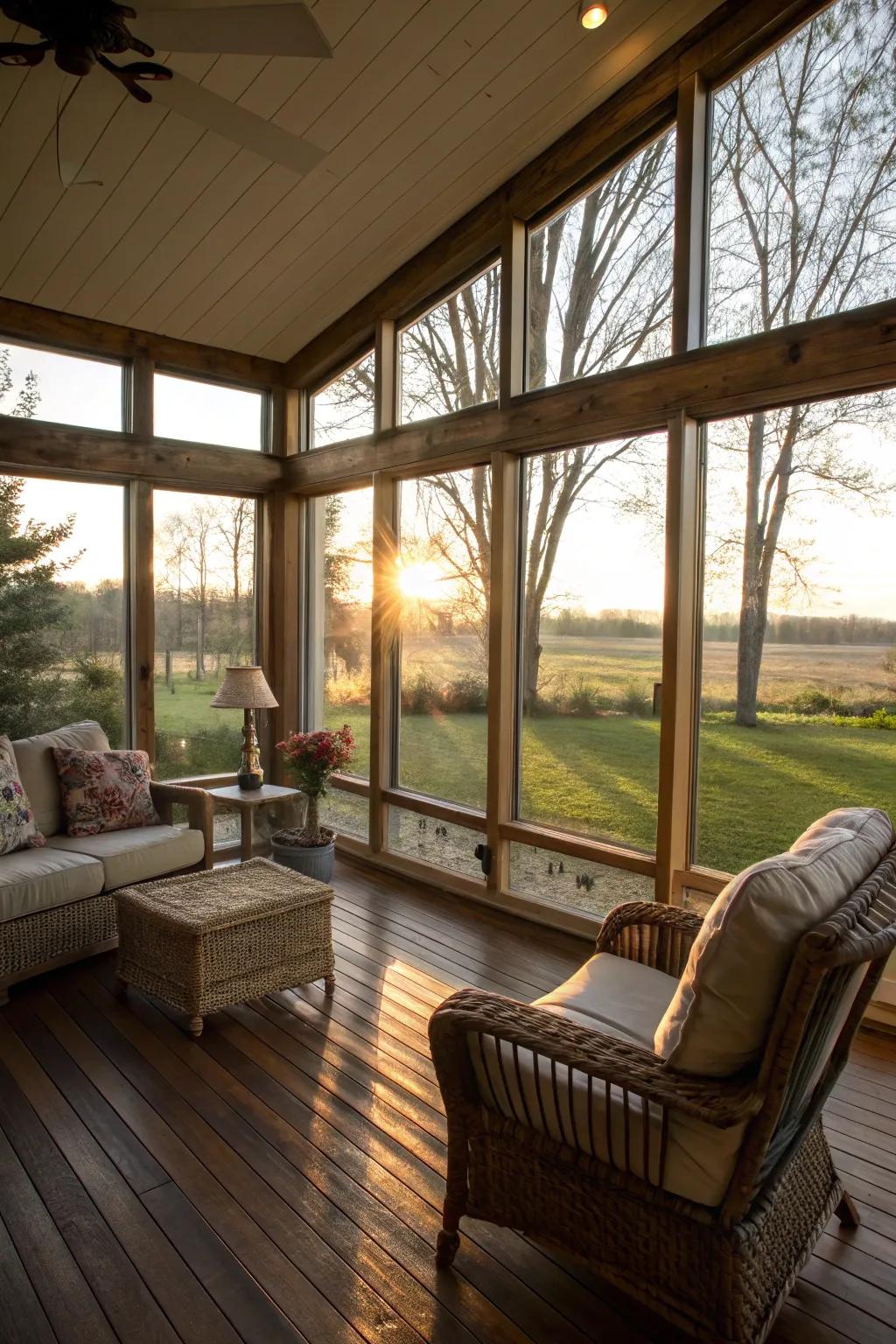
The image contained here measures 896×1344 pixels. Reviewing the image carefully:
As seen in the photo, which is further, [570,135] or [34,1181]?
[570,135]

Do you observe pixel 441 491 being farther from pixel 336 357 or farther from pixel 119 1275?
pixel 119 1275

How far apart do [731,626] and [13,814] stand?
10.7 feet

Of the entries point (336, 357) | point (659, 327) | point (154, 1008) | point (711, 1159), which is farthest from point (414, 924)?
point (336, 357)

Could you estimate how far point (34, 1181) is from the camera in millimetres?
2289

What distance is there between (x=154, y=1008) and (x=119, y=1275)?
4.76 feet

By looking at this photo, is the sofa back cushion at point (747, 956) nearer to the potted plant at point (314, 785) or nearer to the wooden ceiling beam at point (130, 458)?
the potted plant at point (314, 785)

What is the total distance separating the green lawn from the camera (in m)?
3.30

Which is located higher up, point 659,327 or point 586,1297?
point 659,327

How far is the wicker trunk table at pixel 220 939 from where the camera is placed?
10.1ft

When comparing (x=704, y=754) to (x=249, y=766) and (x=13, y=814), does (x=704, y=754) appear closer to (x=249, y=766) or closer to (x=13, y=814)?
(x=249, y=766)

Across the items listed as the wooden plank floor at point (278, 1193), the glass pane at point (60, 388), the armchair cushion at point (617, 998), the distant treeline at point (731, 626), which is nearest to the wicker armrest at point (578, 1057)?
the armchair cushion at point (617, 998)

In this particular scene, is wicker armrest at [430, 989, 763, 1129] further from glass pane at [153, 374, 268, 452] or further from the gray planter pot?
glass pane at [153, 374, 268, 452]

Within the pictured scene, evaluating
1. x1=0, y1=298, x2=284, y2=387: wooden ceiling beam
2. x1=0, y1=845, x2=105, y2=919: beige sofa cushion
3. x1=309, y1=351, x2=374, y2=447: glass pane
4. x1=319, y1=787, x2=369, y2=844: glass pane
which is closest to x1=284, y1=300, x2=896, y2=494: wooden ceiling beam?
x1=309, y1=351, x2=374, y2=447: glass pane

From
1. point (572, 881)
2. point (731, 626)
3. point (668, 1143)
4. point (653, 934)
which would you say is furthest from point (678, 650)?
point (668, 1143)
